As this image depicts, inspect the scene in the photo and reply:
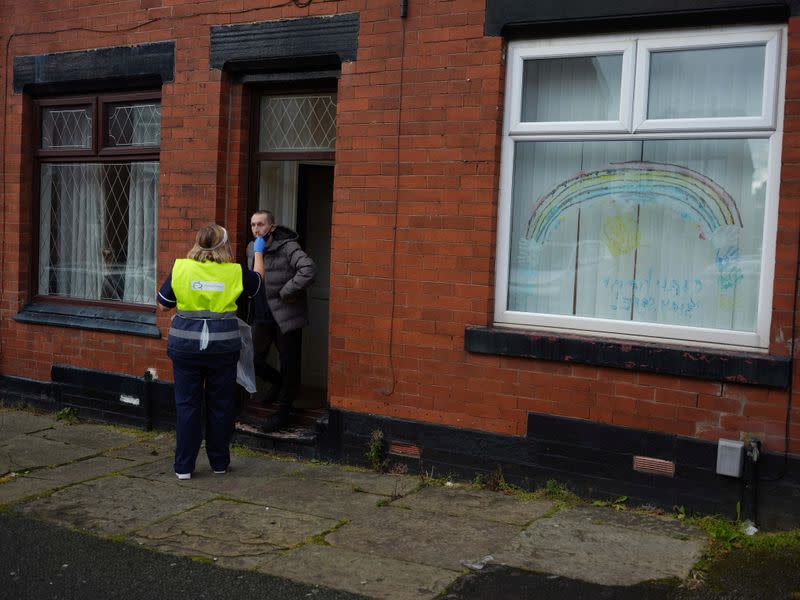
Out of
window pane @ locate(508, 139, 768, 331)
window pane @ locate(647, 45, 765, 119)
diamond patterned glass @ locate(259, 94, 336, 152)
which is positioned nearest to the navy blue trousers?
diamond patterned glass @ locate(259, 94, 336, 152)

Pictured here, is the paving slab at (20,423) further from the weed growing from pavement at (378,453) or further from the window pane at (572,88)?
the window pane at (572,88)

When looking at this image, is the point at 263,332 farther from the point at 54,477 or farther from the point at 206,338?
the point at 54,477

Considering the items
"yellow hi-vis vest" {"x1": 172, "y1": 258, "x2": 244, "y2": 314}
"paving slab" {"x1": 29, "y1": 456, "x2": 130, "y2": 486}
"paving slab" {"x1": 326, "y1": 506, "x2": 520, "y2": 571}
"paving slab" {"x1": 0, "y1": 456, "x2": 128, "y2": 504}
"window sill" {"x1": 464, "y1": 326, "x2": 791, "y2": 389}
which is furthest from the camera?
"paving slab" {"x1": 29, "y1": 456, "x2": 130, "y2": 486}

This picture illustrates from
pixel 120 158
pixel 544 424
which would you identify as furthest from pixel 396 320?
pixel 120 158

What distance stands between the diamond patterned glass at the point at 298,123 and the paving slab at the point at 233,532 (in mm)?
3048

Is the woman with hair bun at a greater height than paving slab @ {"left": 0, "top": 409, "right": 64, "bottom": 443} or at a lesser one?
greater

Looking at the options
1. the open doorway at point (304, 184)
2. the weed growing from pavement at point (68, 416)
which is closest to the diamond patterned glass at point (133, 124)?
the open doorway at point (304, 184)

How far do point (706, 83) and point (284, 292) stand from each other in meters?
3.46

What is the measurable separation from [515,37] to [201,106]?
2.82 m

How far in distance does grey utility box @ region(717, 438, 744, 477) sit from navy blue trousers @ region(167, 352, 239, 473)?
3299 millimetres

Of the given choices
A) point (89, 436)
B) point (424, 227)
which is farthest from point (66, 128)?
point (424, 227)

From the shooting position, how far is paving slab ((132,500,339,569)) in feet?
17.3

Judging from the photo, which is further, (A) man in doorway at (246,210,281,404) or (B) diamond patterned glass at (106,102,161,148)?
(B) diamond patterned glass at (106,102,161,148)

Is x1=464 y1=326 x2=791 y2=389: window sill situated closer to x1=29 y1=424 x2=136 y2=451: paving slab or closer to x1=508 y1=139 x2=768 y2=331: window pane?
x1=508 y1=139 x2=768 y2=331: window pane
